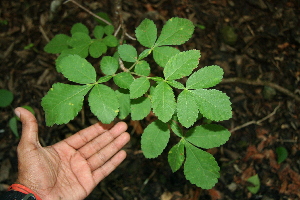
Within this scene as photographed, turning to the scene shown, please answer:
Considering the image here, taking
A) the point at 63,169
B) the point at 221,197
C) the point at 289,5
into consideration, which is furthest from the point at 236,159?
the point at 289,5

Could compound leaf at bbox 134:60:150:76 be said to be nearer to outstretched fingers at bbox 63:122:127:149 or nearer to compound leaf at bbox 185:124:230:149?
compound leaf at bbox 185:124:230:149

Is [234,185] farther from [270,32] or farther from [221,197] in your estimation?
[270,32]

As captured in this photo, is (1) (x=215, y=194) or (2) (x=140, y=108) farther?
(1) (x=215, y=194)

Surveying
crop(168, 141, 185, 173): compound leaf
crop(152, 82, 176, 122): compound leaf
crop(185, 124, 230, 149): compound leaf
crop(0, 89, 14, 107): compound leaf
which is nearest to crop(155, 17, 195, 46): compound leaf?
crop(152, 82, 176, 122): compound leaf

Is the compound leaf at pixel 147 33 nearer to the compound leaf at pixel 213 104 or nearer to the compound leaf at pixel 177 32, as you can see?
the compound leaf at pixel 177 32

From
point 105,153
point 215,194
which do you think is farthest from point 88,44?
point 215,194

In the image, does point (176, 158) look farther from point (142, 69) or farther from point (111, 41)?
point (111, 41)
